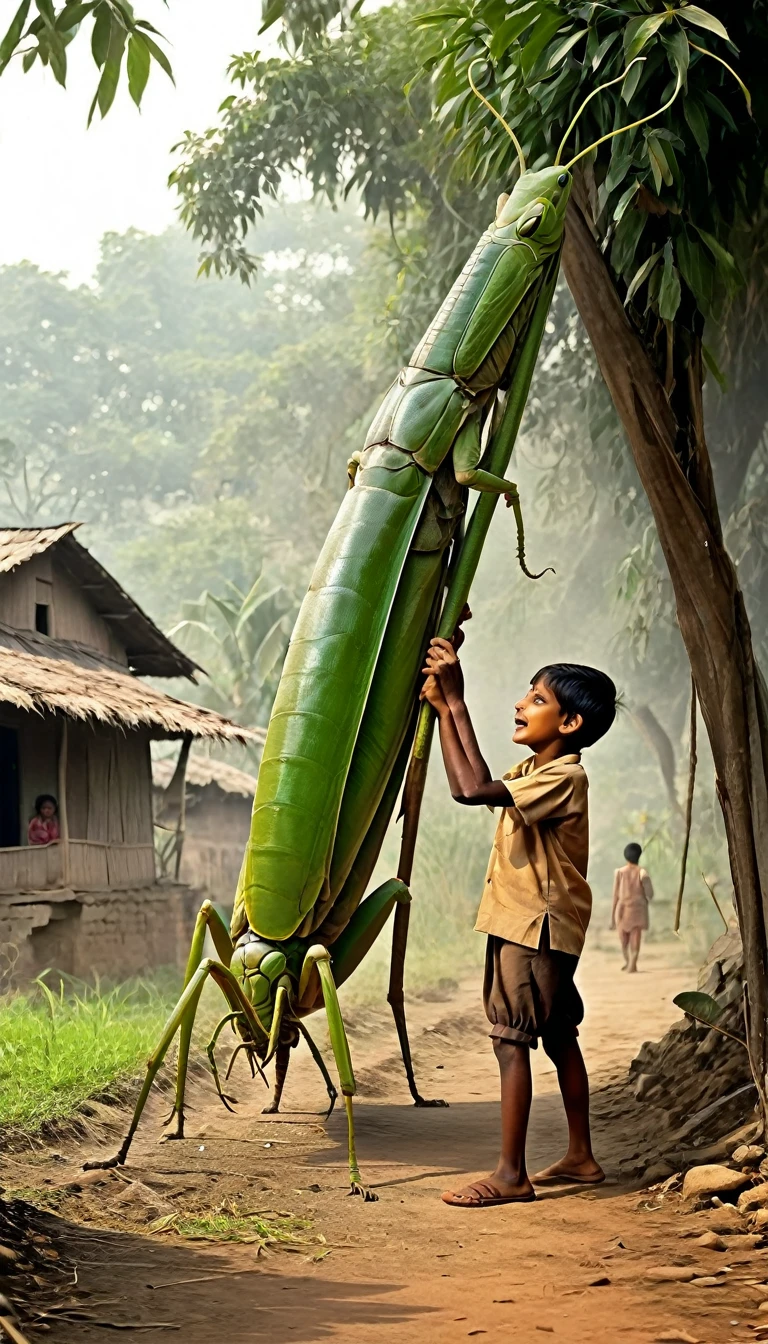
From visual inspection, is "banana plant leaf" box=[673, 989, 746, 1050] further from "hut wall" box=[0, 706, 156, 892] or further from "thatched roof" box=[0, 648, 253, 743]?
"hut wall" box=[0, 706, 156, 892]

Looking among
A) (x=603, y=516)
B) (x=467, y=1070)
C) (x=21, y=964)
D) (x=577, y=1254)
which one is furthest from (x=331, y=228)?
(x=577, y=1254)

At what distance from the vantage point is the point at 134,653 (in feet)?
48.0

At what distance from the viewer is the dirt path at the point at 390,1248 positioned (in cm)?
284

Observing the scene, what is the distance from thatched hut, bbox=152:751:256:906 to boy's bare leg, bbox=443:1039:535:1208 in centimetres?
1520

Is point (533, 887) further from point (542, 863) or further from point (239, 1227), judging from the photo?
point (239, 1227)

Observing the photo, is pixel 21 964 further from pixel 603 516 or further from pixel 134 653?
pixel 603 516

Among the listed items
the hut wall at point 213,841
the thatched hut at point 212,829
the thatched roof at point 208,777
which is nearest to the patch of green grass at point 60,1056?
the thatched roof at point 208,777

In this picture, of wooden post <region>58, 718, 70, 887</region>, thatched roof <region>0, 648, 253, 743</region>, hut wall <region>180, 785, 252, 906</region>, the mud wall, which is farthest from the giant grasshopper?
hut wall <region>180, 785, 252, 906</region>

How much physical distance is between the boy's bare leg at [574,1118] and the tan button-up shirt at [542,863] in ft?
1.17

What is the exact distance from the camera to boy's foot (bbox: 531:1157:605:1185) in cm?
421

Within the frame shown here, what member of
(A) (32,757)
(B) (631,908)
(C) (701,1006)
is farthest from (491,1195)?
(A) (32,757)

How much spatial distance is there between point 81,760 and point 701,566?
385 inches

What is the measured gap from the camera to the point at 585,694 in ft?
13.4

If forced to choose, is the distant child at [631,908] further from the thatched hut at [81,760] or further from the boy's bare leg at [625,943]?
the thatched hut at [81,760]
